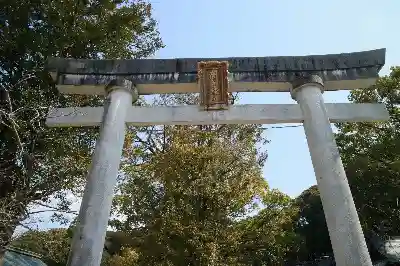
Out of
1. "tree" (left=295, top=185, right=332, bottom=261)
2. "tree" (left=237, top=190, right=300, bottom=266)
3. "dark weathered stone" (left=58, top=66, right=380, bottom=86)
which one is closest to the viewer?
"dark weathered stone" (left=58, top=66, right=380, bottom=86)

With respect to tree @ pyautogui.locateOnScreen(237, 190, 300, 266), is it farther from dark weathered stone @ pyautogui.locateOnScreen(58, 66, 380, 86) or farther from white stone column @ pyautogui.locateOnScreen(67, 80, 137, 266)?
white stone column @ pyautogui.locateOnScreen(67, 80, 137, 266)

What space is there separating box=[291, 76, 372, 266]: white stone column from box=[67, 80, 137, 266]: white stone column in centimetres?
305

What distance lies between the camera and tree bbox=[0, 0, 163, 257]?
7.52 meters

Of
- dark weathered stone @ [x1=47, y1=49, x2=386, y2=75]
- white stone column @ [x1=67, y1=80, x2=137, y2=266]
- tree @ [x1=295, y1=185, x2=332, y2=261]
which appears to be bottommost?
white stone column @ [x1=67, y1=80, x2=137, y2=266]

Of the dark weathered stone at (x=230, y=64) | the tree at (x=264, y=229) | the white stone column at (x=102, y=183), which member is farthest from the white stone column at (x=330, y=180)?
the tree at (x=264, y=229)

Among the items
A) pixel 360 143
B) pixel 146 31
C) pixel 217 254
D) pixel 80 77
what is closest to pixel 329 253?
pixel 360 143

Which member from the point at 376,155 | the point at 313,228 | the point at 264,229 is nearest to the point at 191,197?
the point at 264,229

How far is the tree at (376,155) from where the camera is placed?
15297 millimetres

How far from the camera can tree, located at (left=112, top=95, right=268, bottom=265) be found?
1055cm

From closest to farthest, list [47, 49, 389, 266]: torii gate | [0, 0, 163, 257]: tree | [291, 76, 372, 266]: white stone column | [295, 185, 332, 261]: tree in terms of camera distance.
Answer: [291, 76, 372, 266]: white stone column → [47, 49, 389, 266]: torii gate → [0, 0, 163, 257]: tree → [295, 185, 332, 261]: tree

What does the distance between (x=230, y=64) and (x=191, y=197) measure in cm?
586

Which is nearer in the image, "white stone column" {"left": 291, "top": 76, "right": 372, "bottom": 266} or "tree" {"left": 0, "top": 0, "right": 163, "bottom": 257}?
"white stone column" {"left": 291, "top": 76, "right": 372, "bottom": 266}

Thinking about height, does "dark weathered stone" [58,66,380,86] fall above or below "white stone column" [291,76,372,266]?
above

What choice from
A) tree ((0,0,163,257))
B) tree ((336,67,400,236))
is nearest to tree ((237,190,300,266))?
tree ((336,67,400,236))
